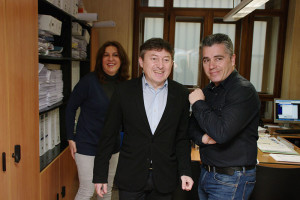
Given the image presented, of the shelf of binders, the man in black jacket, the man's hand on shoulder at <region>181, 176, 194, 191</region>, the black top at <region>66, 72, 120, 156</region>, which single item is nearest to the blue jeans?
the man in black jacket

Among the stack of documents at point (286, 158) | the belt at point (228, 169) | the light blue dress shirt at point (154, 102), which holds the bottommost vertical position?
the stack of documents at point (286, 158)

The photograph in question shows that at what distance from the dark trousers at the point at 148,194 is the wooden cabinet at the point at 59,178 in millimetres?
862

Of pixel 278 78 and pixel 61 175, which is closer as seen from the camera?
pixel 61 175

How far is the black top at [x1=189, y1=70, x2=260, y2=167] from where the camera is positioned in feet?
4.41

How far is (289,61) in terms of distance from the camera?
13.6 feet

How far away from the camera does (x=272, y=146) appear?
286 cm

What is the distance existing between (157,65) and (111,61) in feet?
2.98

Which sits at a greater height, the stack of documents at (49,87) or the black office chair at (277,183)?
the stack of documents at (49,87)

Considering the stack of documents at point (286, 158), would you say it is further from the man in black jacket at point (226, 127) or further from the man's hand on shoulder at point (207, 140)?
the man's hand on shoulder at point (207, 140)

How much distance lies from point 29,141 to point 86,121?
54 centimetres

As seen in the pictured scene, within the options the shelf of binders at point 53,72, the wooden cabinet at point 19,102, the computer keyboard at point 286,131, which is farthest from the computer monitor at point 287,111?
the wooden cabinet at point 19,102

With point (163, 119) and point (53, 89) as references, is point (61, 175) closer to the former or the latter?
point (53, 89)

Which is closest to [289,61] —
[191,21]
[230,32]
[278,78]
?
[278,78]

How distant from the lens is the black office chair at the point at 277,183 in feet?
6.14
